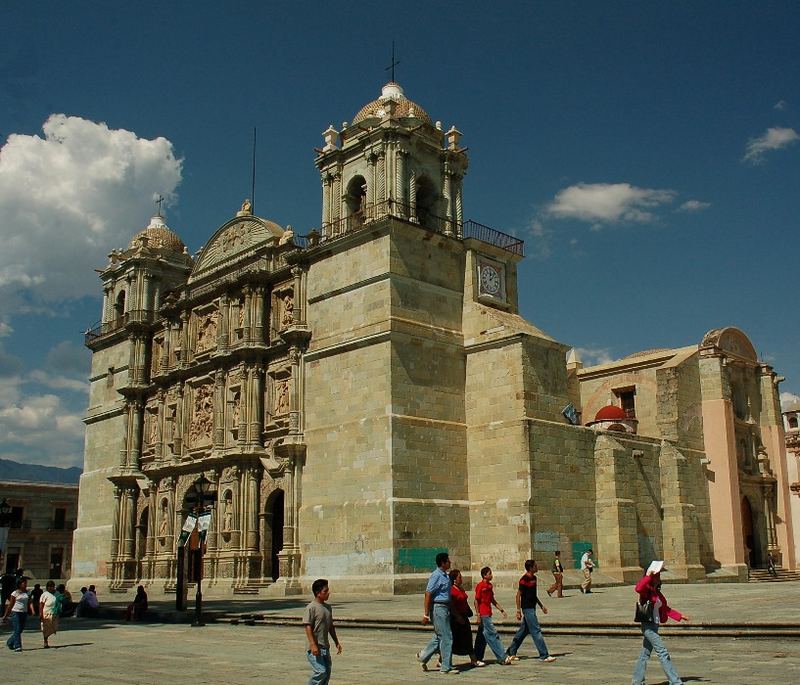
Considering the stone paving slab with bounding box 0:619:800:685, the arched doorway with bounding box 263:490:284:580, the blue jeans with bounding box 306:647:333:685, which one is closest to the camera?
the blue jeans with bounding box 306:647:333:685

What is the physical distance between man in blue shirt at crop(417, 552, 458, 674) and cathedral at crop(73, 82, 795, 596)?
38.2ft

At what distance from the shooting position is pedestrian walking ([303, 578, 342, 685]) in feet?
29.6

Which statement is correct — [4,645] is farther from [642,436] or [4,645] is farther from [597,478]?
[642,436]

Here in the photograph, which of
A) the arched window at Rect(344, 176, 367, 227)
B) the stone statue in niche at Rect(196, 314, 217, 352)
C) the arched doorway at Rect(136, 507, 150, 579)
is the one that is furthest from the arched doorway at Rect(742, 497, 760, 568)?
the arched doorway at Rect(136, 507, 150, 579)

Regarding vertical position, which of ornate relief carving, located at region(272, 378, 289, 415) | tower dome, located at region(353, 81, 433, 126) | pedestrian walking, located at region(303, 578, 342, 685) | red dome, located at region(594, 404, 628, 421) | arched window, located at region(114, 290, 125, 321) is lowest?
pedestrian walking, located at region(303, 578, 342, 685)

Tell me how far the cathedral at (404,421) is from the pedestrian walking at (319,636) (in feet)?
44.7

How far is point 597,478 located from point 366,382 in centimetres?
854

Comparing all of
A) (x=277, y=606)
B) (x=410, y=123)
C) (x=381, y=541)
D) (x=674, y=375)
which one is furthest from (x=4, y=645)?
(x=674, y=375)

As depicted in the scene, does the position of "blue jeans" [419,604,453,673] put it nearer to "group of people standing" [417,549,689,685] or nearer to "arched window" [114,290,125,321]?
"group of people standing" [417,549,689,685]

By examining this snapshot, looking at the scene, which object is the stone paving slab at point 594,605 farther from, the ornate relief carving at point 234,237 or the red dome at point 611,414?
the ornate relief carving at point 234,237

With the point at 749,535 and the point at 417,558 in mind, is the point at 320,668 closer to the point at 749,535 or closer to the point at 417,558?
the point at 417,558

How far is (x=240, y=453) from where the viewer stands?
33156mm

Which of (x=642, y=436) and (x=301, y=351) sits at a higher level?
(x=301, y=351)

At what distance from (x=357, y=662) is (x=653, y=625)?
497cm
